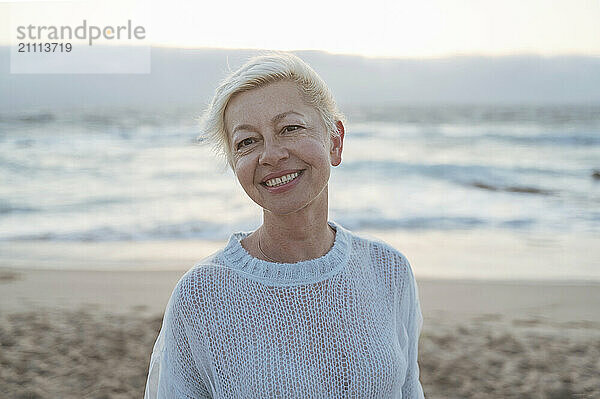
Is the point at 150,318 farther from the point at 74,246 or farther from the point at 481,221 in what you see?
the point at 481,221

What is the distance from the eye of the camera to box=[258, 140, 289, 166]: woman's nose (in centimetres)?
154

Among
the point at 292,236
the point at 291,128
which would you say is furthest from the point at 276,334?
the point at 291,128

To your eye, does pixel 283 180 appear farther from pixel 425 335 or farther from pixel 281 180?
pixel 425 335

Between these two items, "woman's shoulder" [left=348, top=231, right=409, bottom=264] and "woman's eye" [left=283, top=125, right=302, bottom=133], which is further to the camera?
"woman's shoulder" [left=348, top=231, right=409, bottom=264]

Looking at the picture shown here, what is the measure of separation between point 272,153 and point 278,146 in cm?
3

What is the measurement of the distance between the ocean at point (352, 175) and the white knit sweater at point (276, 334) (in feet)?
6.51

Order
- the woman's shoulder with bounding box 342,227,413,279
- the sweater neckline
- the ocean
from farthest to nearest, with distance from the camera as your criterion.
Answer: the ocean < the woman's shoulder with bounding box 342,227,413,279 < the sweater neckline

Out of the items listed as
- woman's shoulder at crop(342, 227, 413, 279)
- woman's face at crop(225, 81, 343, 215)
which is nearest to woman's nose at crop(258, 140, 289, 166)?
woman's face at crop(225, 81, 343, 215)

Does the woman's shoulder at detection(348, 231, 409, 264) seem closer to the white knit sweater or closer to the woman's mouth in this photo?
the white knit sweater

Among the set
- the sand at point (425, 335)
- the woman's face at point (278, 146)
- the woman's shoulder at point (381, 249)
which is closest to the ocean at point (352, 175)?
the sand at point (425, 335)

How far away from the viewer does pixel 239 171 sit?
160cm

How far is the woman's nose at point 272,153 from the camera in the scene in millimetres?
1539

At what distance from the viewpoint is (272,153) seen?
5.05 feet

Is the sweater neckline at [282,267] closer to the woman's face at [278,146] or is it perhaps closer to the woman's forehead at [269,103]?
the woman's face at [278,146]
